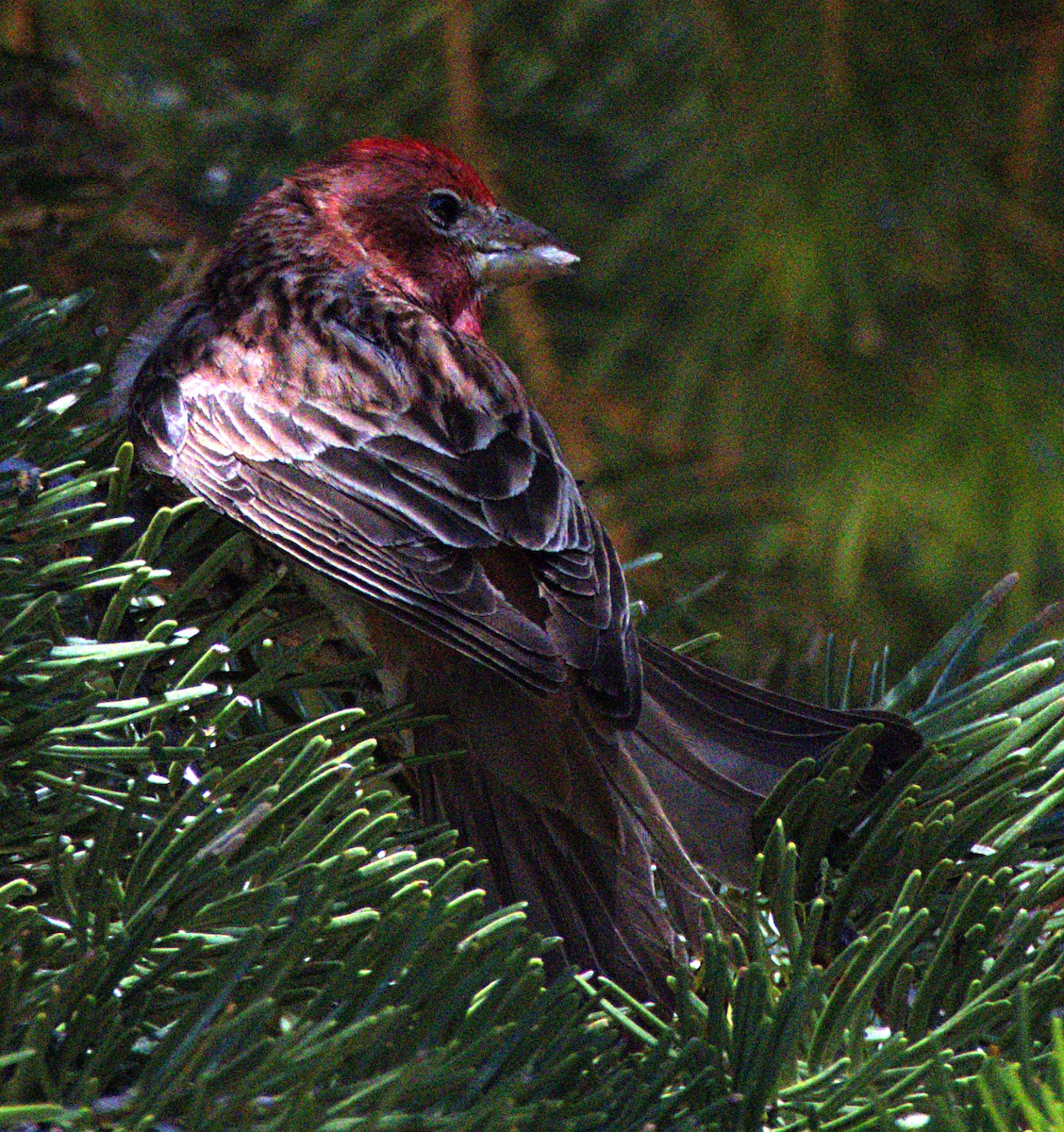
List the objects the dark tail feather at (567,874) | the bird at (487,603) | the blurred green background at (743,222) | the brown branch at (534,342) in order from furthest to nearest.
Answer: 1. the brown branch at (534,342)
2. the blurred green background at (743,222)
3. the bird at (487,603)
4. the dark tail feather at (567,874)

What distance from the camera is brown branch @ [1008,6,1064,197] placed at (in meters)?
3.34

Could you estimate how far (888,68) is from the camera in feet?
11.1

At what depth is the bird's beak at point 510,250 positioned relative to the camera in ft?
10.1

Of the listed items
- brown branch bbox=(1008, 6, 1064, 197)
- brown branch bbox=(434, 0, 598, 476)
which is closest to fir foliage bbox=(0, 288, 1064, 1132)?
brown branch bbox=(434, 0, 598, 476)

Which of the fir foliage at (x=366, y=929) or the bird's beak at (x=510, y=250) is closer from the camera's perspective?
the fir foliage at (x=366, y=929)

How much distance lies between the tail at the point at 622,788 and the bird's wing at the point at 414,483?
0.10m

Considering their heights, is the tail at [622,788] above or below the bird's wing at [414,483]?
below

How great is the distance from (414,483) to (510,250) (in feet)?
3.65

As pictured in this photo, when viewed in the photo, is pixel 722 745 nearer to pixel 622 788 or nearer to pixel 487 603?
pixel 622 788

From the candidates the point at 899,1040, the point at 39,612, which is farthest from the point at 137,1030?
the point at 899,1040

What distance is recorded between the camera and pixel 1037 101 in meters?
3.35

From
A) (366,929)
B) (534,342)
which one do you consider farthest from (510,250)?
(366,929)

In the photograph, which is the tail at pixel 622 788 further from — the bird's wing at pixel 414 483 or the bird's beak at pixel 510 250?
the bird's beak at pixel 510 250

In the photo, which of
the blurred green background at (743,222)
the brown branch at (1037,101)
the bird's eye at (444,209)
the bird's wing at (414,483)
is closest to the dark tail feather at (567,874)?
the bird's wing at (414,483)
